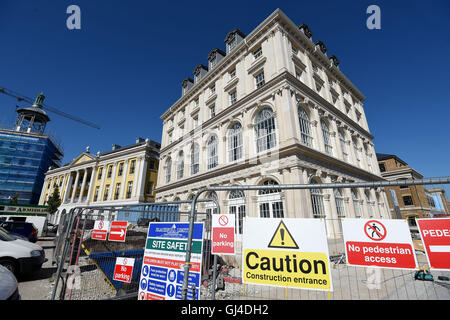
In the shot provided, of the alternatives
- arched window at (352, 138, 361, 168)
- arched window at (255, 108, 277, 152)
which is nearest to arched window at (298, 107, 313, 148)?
arched window at (255, 108, 277, 152)

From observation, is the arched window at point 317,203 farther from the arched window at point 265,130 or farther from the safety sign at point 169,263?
the safety sign at point 169,263

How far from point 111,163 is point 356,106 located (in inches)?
1637

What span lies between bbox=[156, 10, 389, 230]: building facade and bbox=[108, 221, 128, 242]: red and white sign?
8.31m

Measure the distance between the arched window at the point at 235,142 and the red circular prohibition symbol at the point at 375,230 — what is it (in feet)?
41.6

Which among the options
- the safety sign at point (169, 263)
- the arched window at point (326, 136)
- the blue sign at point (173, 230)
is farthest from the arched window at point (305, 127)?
the safety sign at point (169, 263)

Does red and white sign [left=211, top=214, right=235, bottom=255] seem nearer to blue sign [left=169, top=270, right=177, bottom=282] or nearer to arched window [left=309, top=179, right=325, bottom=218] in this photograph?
blue sign [left=169, top=270, right=177, bottom=282]

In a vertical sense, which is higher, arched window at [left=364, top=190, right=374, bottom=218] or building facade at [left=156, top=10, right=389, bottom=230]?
building facade at [left=156, top=10, right=389, bottom=230]

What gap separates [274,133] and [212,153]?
23.6ft

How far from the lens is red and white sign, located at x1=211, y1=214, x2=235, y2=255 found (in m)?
3.93

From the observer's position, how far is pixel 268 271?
108 inches

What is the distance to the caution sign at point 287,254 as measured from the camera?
254cm

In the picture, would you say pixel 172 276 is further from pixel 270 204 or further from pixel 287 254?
pixel 270 204

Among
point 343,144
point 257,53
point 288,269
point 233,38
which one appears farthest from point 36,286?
point 233,38

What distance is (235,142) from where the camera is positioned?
16.1 m
